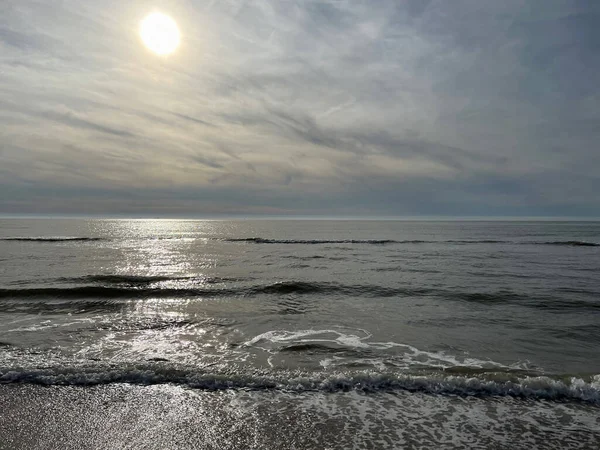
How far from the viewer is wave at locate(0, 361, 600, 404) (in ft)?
27.2

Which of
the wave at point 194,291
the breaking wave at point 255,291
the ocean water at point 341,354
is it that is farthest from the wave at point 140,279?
the wave at point 194,291

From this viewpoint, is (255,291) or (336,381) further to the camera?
(255,291)

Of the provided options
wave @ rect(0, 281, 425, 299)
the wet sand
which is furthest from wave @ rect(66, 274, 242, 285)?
the wet sand

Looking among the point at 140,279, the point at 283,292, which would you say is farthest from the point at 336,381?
the point at 140,279

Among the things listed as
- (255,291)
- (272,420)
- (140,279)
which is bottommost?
(140,279)

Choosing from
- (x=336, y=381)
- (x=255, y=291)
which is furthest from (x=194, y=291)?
(x=336, y=381)

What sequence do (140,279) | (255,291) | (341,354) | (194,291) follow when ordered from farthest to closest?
(140,279) < (194,291) < (255,291) < (341,354)

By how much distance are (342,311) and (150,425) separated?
39.5 feet

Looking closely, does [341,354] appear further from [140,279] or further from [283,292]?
[140,279]

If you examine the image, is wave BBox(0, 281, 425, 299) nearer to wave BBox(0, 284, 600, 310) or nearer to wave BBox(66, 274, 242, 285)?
wave BBox(0, 284, 600, 310)

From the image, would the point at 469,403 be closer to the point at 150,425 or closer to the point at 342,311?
the point at 150,425

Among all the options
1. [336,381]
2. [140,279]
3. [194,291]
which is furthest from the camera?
[140,279]

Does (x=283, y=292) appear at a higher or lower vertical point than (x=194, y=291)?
higher

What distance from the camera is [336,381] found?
8.61 m
